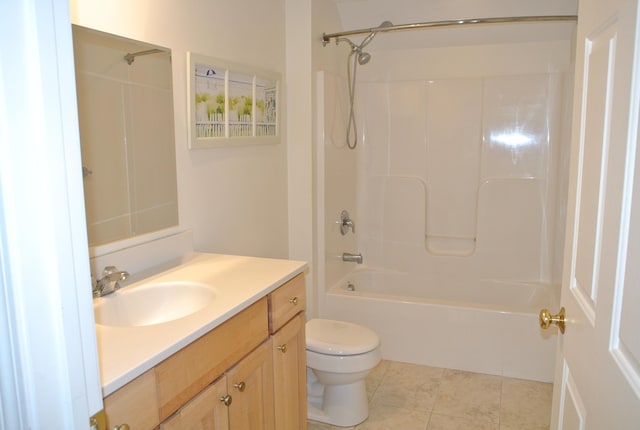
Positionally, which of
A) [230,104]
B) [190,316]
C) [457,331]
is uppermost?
[230,104]

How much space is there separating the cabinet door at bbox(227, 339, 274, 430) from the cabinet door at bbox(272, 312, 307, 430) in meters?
0.05

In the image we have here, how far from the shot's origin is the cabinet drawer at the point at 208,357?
120cm

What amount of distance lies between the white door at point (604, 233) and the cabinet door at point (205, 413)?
90 cm

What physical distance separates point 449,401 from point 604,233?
1.99 meters

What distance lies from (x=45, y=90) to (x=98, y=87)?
114cm

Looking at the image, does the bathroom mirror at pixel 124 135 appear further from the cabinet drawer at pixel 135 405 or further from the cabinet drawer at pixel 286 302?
the cabinet drawer at pixel 135 405

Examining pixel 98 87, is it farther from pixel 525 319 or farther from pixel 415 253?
pixel 415 253

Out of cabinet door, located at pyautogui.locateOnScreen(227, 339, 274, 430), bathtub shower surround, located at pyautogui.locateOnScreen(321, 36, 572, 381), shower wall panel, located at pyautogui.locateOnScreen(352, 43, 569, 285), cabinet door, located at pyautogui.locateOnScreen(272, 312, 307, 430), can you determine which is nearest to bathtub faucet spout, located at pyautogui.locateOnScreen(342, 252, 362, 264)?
bathtub shower surround, located at pyautogui.locateOnScreen(321, 36, 572, 381)

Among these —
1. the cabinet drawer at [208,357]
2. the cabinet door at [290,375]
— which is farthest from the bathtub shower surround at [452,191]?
the cabinet drawer at [208,357]

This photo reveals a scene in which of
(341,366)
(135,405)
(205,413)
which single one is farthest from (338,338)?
(135,405)

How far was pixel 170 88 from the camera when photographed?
198 cm

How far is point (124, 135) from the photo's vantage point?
1.77 m

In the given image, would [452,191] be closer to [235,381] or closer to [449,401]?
[449,401]

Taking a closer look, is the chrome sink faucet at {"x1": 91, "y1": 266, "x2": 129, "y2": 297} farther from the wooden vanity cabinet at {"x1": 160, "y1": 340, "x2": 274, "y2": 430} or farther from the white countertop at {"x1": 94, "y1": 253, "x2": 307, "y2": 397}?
the wooden vanity cabinet at {"x1": 160, "y1": 340, "x2": 274, "y2": 430}
